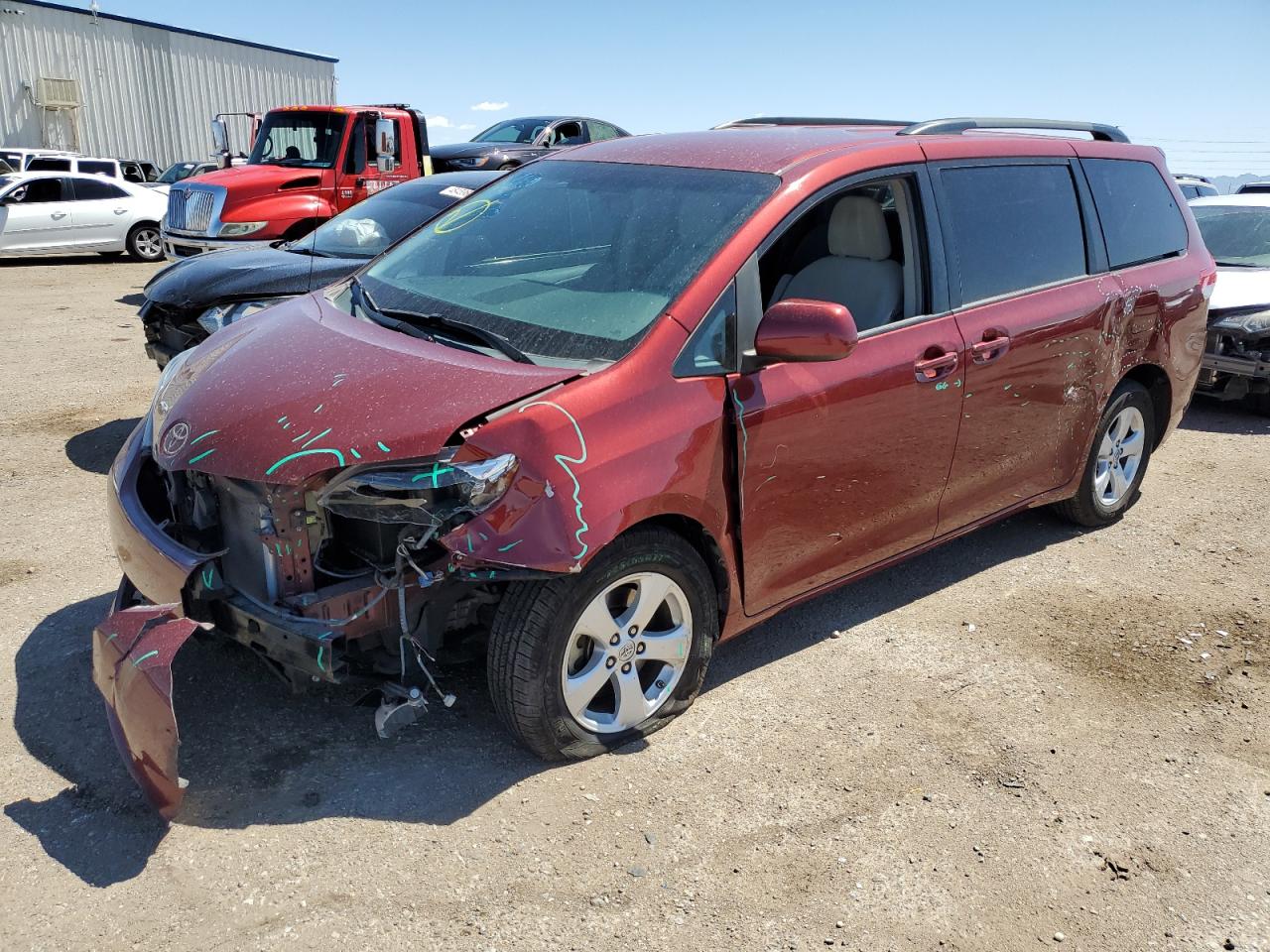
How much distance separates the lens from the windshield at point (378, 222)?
23.4ft

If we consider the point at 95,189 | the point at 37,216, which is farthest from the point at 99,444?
the point at 95,189

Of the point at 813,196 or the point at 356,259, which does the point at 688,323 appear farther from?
the point at 356,259

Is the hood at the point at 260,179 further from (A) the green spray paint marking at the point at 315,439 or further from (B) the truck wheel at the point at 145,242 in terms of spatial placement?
(A) the green spray paint marking at the point at 315,439

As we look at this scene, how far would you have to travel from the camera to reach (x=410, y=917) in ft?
8.70

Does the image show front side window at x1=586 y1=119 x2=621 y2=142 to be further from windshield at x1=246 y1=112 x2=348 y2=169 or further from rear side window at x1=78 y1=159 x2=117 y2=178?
rear side window at x1=78 y1=159 x2=117 y2=178

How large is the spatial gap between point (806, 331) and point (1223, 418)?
21.3 feet

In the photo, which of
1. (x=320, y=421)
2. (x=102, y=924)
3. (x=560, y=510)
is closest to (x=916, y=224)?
(x=560, y=510)

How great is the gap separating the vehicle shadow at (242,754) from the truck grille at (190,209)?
8443 millimetres

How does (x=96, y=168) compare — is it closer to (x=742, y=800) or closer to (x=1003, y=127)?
(x=1003, y=127)

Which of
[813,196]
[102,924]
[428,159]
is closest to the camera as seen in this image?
[102,924]

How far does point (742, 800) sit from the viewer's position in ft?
10.5

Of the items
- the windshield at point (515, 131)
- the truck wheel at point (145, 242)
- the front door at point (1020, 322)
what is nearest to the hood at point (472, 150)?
the windshield at point (515, 131)

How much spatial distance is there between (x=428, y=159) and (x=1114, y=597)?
35.5 feet

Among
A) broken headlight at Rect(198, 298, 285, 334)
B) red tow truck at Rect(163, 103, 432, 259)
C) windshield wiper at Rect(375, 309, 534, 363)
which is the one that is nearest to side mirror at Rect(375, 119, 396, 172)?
red tow truck at Rect(163, 103, 432, 259)
